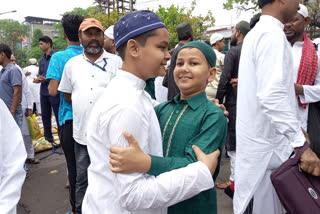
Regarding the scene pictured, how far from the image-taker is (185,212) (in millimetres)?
1381

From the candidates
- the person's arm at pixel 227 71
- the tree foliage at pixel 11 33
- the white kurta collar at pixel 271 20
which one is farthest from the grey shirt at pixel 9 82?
the tree foliage at pixel 11 33

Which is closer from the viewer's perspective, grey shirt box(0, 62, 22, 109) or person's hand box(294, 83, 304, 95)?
person's hand box(294, 83, 304, 95)

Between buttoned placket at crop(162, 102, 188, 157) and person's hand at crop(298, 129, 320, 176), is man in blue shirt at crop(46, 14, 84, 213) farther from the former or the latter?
person's hand at crop(298, 129, 320, 176)

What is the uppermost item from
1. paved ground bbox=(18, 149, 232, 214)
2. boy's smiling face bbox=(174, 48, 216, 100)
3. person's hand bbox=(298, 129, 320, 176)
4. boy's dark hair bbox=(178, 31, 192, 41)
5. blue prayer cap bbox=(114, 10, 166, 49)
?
boy's dark hair bbox=(178, 31, 192, 41)

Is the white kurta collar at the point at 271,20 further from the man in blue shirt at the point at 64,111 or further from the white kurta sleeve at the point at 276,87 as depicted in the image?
the man in blue shirt at the point at 64,111

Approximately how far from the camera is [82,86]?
2637mm

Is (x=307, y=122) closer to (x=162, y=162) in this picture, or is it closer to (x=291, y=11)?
(x=291, y=11)

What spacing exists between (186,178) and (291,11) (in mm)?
1528

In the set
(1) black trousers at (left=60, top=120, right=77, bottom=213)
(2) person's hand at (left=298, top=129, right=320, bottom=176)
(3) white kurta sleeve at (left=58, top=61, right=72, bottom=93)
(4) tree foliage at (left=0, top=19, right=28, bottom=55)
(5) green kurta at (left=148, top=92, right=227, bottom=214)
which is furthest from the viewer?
(4) tree foliage at (left=0, top=19, right=28, bottom=55)

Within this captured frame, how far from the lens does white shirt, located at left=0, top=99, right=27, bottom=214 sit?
1245 millimetres

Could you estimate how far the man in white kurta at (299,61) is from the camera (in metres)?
2.19

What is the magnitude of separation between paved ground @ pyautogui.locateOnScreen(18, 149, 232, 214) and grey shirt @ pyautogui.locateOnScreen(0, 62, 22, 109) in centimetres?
131

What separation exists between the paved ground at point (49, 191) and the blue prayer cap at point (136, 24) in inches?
101

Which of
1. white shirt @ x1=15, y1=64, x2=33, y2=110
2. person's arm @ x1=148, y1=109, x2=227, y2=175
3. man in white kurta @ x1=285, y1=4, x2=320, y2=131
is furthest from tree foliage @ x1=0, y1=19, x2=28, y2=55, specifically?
person's arm @ x1=148, y1=109, x2=227, y2=175
